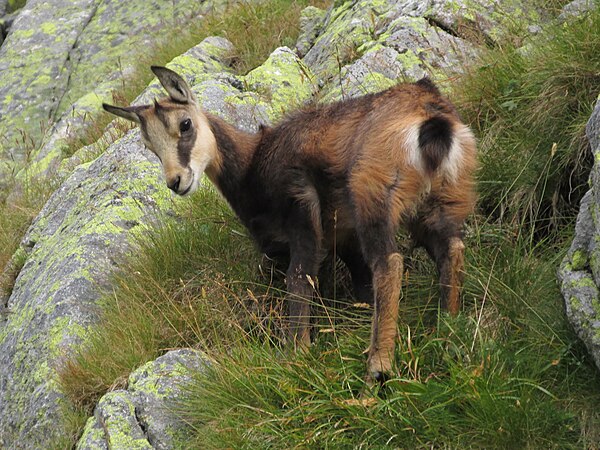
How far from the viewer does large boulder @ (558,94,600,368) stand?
173 inches

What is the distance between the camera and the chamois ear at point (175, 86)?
627 centimetres

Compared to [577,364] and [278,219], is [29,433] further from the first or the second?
[577,364]

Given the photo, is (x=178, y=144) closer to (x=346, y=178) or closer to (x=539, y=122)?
(x=346, y=178)

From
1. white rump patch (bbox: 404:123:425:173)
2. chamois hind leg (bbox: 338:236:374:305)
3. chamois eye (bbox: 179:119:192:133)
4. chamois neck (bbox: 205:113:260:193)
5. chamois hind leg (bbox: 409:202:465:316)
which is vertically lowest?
chamois hind leg (bbox: 338:236:374:305)

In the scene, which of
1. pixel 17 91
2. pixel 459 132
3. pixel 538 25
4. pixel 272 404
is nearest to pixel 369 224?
pixel 459 132

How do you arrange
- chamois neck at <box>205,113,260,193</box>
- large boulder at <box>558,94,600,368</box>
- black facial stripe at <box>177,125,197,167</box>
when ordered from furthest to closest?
1. chamois neck at <box>205,113,260,193</box>
2. black facial stripe at <box>177,125,197,167</box>
3. large boulder at <box>558,94,600,368</box>

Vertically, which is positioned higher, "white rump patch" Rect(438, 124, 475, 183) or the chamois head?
the chamois head

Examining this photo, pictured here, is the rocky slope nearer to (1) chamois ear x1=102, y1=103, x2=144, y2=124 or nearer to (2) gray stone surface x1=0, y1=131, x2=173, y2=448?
(2) gray stone surface x1=0, y1=131, x2=173, y2=448

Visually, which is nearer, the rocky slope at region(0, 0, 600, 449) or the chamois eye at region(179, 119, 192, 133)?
the rocky slope at region(0, 0, 600, 449)

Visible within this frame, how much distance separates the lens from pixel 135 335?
6.02m

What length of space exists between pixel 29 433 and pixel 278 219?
229cm

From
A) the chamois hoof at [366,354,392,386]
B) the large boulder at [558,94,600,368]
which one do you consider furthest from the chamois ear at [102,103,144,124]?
the large boulder at [558,94,600,368]

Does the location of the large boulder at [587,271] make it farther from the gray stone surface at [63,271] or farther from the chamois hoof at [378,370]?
the gray stone surface at [63,271]

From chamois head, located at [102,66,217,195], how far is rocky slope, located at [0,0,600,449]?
1.14m
